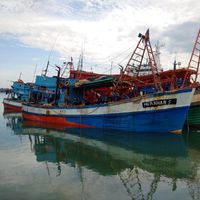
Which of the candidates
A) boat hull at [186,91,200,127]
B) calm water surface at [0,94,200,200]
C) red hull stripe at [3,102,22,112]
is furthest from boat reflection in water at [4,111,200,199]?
red hull stripe at [3,102,22,112]

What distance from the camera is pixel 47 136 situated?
62.9 ft

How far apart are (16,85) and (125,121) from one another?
2794cm

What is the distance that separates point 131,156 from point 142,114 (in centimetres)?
574

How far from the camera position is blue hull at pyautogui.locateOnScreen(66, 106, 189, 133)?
56.6 feet

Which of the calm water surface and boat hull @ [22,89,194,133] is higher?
boat hull @ [22,89,194,133]

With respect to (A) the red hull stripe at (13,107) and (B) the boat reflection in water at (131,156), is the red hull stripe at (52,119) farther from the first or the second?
(A) the red hull stripe at (13,107)

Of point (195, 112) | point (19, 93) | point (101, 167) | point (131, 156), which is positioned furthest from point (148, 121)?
point (19, 93)

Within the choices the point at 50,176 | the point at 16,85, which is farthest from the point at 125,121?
the point at 16,85

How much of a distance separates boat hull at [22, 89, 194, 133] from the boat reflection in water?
0.76 m

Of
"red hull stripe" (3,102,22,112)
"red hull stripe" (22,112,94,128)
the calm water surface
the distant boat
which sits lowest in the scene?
the calm water surface

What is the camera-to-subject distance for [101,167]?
11.1 metres

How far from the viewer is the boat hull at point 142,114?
1702 centimetres

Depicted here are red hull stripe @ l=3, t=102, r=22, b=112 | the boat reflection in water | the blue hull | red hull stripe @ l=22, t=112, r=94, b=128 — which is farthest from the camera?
red hull stripe @ l=3, t=102, r=22, b=112

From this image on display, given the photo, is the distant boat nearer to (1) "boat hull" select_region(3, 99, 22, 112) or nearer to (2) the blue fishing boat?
(1) "boat hull" select_region(3, 99, 22, 112)
